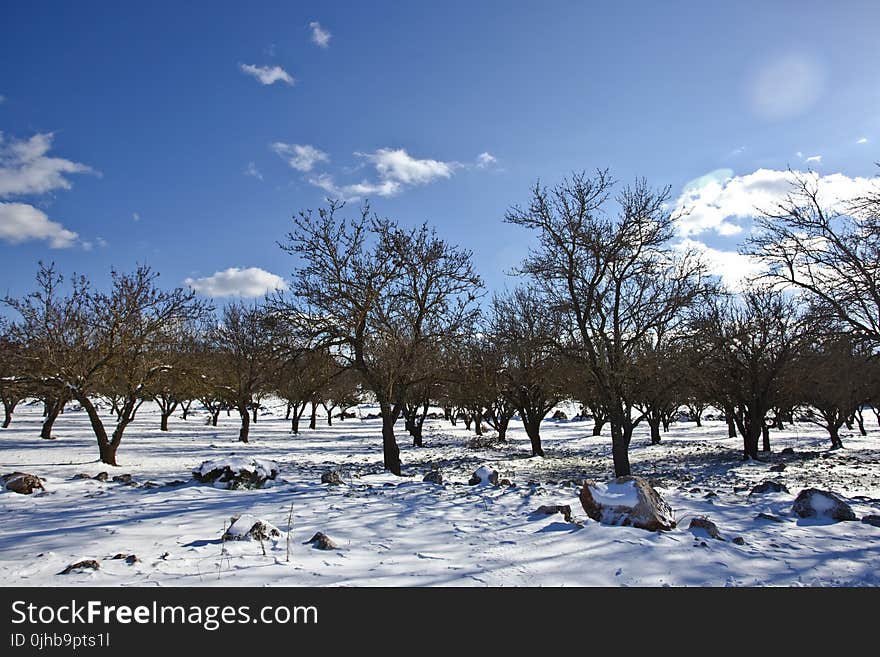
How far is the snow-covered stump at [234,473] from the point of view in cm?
1067

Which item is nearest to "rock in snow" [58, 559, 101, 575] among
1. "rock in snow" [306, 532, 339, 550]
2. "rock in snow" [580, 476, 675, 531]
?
"rock in snow" [306, 532, 339, 550]

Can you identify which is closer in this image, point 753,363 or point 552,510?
point 552,510

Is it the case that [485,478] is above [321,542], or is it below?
below

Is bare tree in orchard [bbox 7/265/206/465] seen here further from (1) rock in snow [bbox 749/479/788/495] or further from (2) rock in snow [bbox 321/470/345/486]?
(1) rock in snow [bbox 749/479/788/495]

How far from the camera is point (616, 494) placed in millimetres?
7504

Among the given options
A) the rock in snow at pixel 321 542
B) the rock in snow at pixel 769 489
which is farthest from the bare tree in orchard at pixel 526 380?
the rock in snow at pixel 321 542

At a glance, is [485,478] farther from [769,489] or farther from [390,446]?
[769,489]

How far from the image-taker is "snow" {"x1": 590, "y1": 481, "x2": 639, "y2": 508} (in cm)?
720

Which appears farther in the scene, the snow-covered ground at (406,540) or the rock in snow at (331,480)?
the rock in snow at (331,480)

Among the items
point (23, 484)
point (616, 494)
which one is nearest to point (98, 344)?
point (23, 484)

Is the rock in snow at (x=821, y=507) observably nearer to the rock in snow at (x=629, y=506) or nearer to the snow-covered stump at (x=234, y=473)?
the rock in snow at (x=629, y=506)

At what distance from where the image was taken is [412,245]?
1648 cm

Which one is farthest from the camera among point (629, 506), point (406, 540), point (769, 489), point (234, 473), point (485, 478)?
point (485, 478)

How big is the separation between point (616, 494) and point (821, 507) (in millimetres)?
3479
